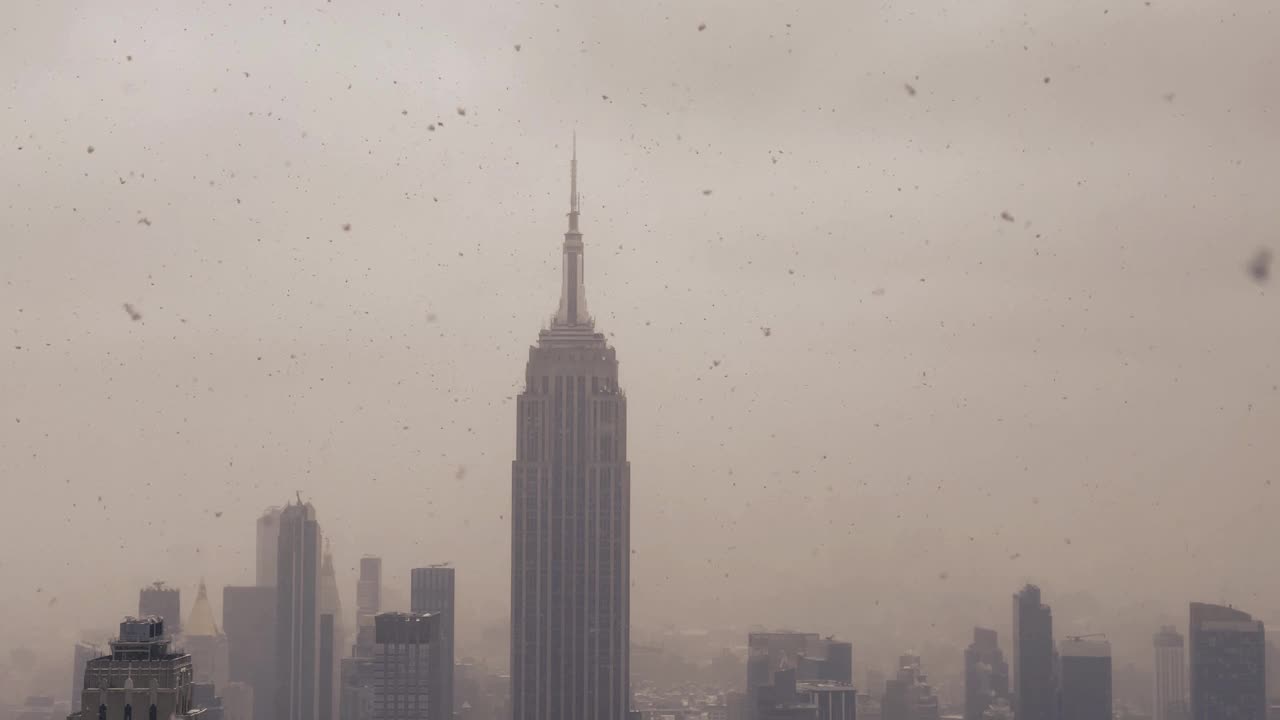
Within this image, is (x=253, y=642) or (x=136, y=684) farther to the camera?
(x=253, y=642)

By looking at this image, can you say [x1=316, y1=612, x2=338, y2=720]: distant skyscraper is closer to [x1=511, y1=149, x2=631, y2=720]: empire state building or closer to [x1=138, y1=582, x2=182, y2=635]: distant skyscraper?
[x1=511, y1=149, x2=631, y2=720]: empire state building

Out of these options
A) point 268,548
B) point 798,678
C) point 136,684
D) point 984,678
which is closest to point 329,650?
point 268,548

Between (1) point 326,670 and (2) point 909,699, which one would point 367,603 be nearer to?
(1) point 326,670

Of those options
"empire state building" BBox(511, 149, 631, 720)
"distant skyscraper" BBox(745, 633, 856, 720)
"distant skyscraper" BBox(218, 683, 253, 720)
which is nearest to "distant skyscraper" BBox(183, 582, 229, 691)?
"distant skyscraper" BBox(218, 683, 253, 720)

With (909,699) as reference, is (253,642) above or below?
above

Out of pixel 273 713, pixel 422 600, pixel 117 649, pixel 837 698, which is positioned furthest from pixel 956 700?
pixel 117 649

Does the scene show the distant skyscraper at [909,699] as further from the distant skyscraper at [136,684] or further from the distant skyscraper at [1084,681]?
the distant skyscraper at [136,684]
